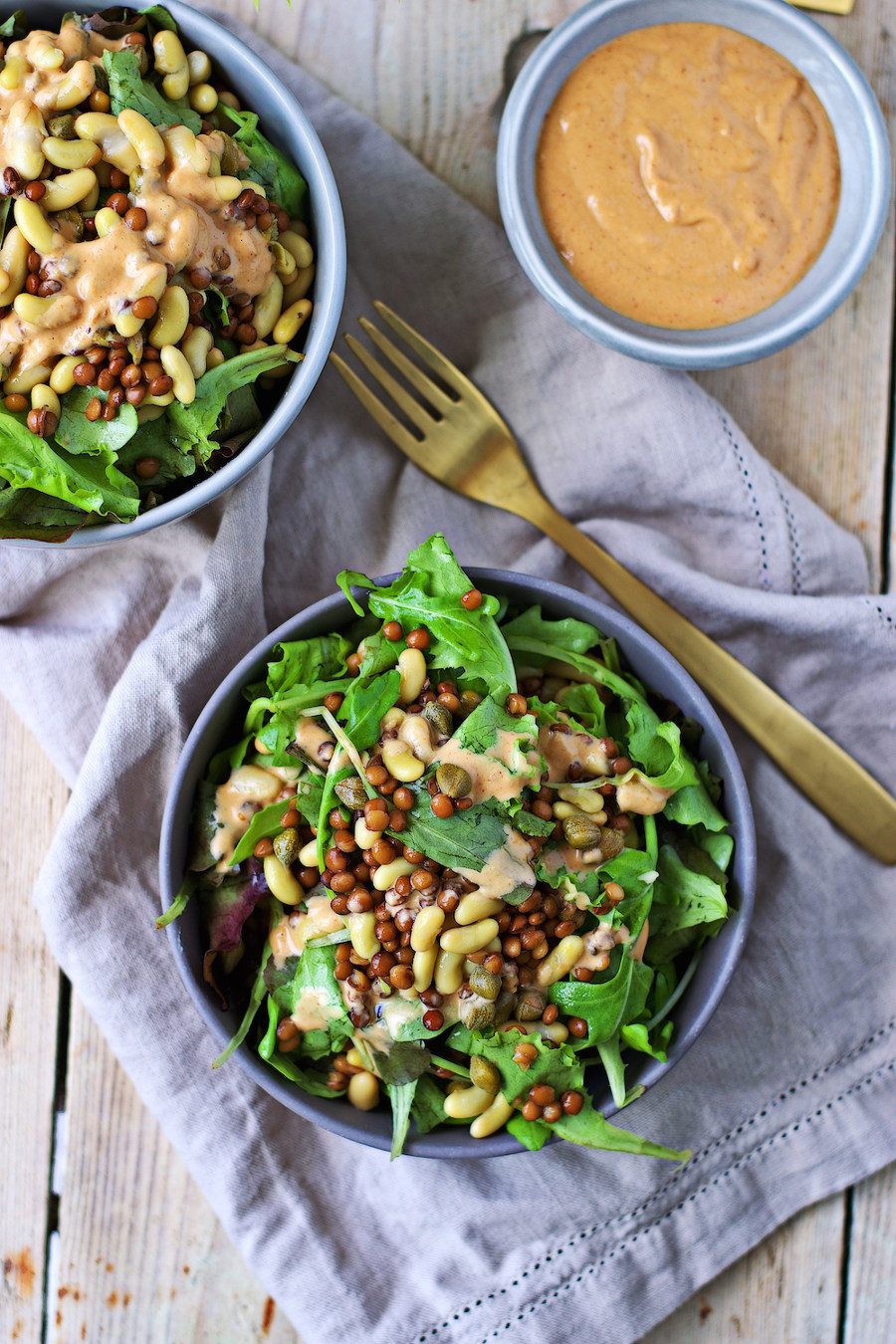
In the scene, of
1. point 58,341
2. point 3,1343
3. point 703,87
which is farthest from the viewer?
point 3,1343

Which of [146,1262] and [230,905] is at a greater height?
[230,905]

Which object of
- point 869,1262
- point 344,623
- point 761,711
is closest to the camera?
point 344,623

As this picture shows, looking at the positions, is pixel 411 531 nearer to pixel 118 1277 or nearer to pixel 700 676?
pixel 700 676

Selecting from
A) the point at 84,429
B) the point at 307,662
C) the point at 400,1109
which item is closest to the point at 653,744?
the point at 307,662

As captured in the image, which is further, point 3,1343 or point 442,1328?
point 3,1343

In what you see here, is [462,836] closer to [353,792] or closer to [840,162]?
[353,792]

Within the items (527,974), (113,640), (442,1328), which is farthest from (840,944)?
(113,640)

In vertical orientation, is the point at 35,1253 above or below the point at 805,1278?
below

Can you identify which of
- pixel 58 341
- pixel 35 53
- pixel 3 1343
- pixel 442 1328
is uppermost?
→ pixel 35 53
